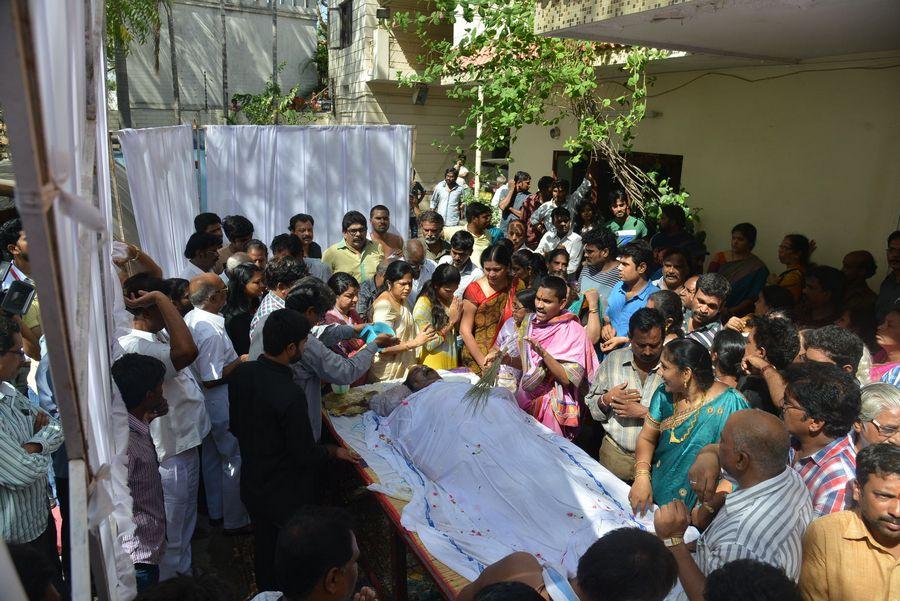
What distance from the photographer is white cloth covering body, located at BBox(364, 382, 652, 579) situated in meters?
2.99

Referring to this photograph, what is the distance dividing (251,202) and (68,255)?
22.5ft

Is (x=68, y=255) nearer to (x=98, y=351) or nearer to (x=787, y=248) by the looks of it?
(x=98, y=351)

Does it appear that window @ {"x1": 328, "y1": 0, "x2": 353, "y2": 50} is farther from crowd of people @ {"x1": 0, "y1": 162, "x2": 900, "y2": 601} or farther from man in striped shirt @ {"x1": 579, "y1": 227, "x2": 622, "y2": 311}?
man in striped shirt @ {"x1": 579, "y1": 227, "x2": 622, "y2": 311}

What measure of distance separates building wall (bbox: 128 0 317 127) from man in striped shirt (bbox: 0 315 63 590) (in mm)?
16379

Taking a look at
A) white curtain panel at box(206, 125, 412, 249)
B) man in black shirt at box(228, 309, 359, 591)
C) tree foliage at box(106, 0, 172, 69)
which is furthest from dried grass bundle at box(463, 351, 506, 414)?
tree foliage at box(106, 0, 172, 69)

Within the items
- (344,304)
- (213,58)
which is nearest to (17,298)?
(344,304)

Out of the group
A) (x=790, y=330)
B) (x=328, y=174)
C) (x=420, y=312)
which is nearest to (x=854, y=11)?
(x=790, y=330)

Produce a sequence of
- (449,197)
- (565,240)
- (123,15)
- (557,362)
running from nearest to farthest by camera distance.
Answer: (557,362)
(565,240)
(449,197)
(123,15)

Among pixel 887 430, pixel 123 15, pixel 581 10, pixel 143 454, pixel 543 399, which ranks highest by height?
pixel 123 15

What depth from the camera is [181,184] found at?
6996 mm

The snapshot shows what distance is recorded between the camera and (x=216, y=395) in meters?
3.87

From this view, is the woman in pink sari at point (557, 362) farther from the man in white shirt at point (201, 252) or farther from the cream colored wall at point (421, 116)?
the cream colored wall at point (421, 116)

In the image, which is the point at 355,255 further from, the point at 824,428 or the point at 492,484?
the point at 824,428

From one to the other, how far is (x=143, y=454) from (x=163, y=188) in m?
4.62
